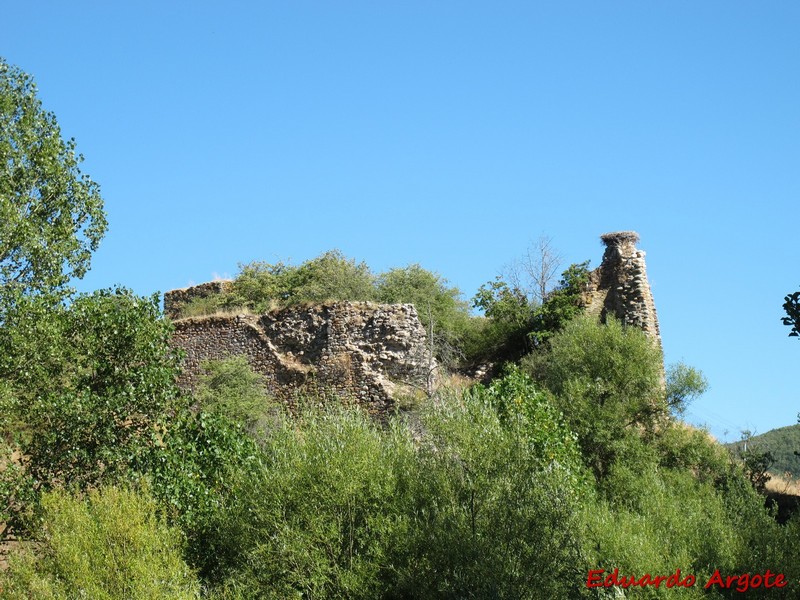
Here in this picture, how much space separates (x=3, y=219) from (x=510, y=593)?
15969mm

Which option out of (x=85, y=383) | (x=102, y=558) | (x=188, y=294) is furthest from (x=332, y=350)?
(x=102, y=558)

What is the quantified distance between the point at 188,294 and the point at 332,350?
10959mm

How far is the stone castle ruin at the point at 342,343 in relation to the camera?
3297 cm

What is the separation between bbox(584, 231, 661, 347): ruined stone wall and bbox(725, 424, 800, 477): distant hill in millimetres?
14258

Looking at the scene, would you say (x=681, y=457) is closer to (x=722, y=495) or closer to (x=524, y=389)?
(x=722, y=495)

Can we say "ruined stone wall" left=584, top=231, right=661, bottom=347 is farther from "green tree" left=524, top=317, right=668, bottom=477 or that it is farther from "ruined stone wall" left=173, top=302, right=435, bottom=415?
"ruined stone wall" left=173, top=302, right=435, bottom=415

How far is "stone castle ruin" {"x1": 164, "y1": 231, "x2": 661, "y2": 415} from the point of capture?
32969mm

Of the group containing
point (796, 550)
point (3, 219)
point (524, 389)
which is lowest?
point (796, 550)

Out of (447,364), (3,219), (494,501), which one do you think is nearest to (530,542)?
(494,501)

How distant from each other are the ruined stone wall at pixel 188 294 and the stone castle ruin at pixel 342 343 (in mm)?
4755

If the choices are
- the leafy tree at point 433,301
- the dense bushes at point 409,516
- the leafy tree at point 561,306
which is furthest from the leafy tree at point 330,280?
the dense bushes at point 409,516

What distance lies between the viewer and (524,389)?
1035 inches

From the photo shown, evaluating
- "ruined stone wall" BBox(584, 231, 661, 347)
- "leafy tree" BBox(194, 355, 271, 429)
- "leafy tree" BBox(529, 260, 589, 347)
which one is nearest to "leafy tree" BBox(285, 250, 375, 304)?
"leafy tree" BBox(194, 355, 271, 429)

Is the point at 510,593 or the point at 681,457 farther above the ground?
the point at 681,457
